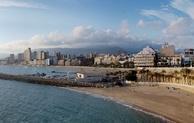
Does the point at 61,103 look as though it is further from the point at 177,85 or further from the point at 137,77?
the point at 137,77

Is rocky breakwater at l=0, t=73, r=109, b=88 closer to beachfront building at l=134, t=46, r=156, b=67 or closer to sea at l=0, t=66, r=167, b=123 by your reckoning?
sea at l=0, t=66, r=167, b=123

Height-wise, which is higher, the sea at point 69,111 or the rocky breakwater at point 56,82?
the rocky breakwater at point 56,82

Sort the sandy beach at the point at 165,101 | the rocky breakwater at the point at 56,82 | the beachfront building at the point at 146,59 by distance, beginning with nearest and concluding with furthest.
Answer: the sandy beach at the point at 165,101 < the rocky breakwater at the point at 56,82 < the beachfront building at the point at 146,59

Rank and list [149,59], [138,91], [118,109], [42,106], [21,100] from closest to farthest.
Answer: [118,109] → [42,106] → [21,100] → [138,91] → [149,59]

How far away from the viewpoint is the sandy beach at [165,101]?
42.7m

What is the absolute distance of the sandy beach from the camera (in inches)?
1682

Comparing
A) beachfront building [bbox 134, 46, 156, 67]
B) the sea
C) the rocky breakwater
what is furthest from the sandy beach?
beachfront building [bbox 134, 46, 156, 67]

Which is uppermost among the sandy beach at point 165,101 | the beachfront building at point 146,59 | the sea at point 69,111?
the beachfront building at point 146,59

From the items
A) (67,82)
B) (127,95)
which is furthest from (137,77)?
(127,95)

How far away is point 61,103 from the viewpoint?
188 ft

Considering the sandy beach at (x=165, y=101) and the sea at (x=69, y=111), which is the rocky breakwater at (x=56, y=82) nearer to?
the sandy beach at (x=165, y=101)

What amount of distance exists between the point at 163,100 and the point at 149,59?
95.5m

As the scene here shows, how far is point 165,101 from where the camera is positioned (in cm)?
5441

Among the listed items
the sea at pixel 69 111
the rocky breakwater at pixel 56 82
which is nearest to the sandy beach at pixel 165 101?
the sea at pixel 69 111
